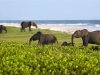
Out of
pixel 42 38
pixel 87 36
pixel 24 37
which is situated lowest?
pixel 24 37

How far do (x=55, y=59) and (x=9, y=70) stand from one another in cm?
138

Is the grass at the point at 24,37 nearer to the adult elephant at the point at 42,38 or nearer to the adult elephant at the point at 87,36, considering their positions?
the adult elephant at the point at 42,38

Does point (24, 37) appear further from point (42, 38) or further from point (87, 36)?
point (87, 36)

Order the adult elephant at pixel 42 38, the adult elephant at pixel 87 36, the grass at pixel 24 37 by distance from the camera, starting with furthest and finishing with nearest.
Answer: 1. the grass at pixel 24 37
2. the adult elephant at pixel 42 38
3. the adult elephant at pixel 87 36

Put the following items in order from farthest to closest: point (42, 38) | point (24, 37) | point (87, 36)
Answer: point (24, 37) → point (42, 38) → point (87, 36)

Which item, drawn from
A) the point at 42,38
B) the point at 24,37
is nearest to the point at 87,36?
the point at 42,38

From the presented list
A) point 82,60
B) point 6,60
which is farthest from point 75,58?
point 6,60

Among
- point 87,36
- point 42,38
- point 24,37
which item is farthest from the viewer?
point 24,37

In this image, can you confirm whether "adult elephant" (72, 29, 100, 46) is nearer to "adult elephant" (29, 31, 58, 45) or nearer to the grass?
"adult elephant" (29, 31, 58, 45)

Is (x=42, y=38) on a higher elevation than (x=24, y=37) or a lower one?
higher

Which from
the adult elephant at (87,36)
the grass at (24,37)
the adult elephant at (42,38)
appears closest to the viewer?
the adult elephant at (87,36)

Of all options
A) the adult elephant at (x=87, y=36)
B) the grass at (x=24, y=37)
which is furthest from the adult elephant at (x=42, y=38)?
the adult elephant at (x=87, y=36)

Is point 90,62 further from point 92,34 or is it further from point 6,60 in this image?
point 92,34

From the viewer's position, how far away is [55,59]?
7.09m
